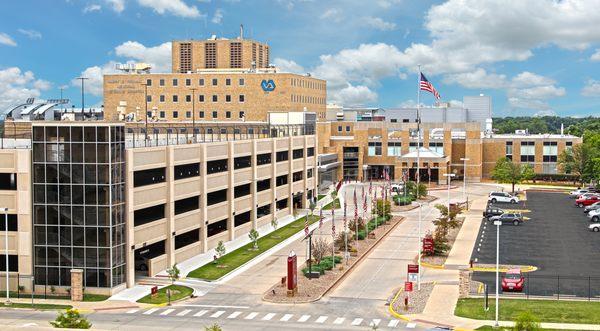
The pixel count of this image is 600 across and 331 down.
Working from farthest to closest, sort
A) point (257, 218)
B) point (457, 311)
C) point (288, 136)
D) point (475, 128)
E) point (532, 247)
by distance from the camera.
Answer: point (475, 128) → point (288, 136) → point (257, 218) → point (532, 247) → point (457, 311)

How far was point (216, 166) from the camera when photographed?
78688 millimetres

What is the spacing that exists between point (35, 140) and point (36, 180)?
2974mm

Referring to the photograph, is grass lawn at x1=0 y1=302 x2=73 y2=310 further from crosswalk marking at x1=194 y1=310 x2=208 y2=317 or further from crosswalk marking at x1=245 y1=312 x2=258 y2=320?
crosswalk marking at x1=245 y1=312 x2=258 y2=320

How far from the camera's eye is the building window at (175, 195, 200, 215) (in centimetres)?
7001

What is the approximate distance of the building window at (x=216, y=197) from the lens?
77169 mm

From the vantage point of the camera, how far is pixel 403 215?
106 metres

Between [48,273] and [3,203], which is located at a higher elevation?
[3,203]

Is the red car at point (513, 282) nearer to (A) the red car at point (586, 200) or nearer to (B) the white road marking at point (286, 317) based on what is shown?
(B) the white road marking at point (286, 317)

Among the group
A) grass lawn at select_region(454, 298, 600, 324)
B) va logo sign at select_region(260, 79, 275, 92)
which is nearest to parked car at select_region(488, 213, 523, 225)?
grass lawn at select_region(454, 298, 600, 324)

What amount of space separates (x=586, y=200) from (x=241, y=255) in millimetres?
62980

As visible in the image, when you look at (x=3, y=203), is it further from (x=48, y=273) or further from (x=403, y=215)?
(x=403, y=215)

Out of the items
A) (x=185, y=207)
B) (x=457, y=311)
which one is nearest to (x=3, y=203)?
(x=185, y=207)

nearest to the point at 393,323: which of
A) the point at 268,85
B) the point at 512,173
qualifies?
the point at 512,173

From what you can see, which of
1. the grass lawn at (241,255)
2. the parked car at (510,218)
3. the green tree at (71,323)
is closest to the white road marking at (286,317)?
the grass lawn at (241,255)
